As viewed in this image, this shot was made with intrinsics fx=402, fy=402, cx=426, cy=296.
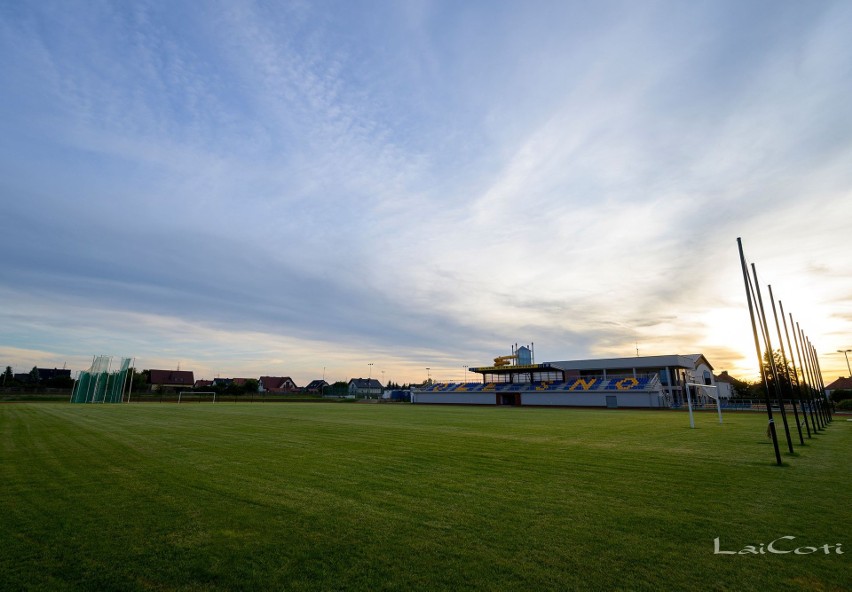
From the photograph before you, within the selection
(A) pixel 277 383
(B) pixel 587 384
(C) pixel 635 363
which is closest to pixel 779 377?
(C) pixel 635 363

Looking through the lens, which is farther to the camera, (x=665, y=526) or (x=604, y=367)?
(x=604, y=367)

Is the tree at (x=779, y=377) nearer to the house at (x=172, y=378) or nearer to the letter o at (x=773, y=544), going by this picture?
the letter o at (x=773, y=544)

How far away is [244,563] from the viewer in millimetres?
5395

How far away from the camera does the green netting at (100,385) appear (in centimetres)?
6506

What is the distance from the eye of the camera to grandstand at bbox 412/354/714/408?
212ft

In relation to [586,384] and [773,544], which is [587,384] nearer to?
[586,384]

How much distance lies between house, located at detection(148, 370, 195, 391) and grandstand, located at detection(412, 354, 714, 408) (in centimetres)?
8707

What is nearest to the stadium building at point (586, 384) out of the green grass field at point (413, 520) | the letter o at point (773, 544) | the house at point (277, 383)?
the green grass field at point (413, 520)

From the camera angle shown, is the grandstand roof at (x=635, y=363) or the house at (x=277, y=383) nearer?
the grandstand roof at (x=635, y=363)

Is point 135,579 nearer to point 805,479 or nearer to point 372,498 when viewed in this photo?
point 372,498

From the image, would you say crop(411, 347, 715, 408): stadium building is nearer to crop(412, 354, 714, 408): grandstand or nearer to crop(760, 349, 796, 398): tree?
crop(412, 354, 714, 408): grandstand

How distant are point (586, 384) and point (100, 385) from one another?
8341cm

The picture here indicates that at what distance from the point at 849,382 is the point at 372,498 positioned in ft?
488

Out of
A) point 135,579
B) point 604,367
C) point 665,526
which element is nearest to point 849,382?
point 604,367
